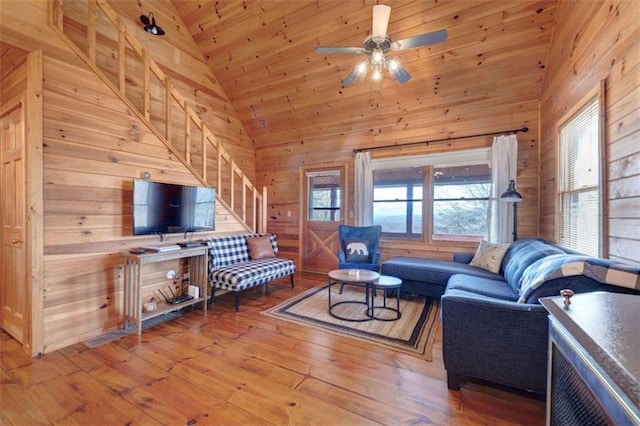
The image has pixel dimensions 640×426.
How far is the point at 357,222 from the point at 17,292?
4.21 m

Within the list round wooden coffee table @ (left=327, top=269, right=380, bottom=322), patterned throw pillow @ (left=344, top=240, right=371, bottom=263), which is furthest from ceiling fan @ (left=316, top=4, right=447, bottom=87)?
patterned throw pillow @ (left=344, top=240, right=371, bottom=263)

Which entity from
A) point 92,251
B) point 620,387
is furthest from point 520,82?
point 92,251

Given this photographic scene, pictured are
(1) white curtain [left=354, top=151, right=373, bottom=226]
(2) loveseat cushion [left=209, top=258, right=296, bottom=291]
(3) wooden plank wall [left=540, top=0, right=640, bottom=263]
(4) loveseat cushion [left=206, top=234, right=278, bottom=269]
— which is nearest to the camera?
(3) wooden plank wall [left=540, top=0, right=640, bottom=263]

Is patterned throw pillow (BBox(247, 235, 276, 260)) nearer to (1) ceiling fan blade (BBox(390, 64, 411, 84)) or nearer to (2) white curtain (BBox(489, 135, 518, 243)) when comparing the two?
Answer: (1) ceiling fan blade (BBox(390, 64, 411, 84))

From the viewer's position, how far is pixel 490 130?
4.06 m

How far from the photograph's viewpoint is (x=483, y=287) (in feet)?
9.08

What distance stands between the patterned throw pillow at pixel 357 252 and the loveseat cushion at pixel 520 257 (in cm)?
179

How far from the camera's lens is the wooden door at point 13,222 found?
2.41m

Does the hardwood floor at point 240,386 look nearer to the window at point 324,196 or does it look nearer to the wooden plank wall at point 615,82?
the wooden plank wall at point 615,82

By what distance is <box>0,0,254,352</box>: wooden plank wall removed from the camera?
7.82ft

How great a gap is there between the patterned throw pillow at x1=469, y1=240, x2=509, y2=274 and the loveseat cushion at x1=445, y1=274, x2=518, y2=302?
38 centimetres

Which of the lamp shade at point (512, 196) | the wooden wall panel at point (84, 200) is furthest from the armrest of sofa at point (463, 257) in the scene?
the wooden wall panel at point (84, 200)

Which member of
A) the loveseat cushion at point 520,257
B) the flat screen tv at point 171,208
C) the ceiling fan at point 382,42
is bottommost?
the loveseat cushion at point 520,257

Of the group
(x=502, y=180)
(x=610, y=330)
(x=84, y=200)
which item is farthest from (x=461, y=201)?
(x=84, y=200)
